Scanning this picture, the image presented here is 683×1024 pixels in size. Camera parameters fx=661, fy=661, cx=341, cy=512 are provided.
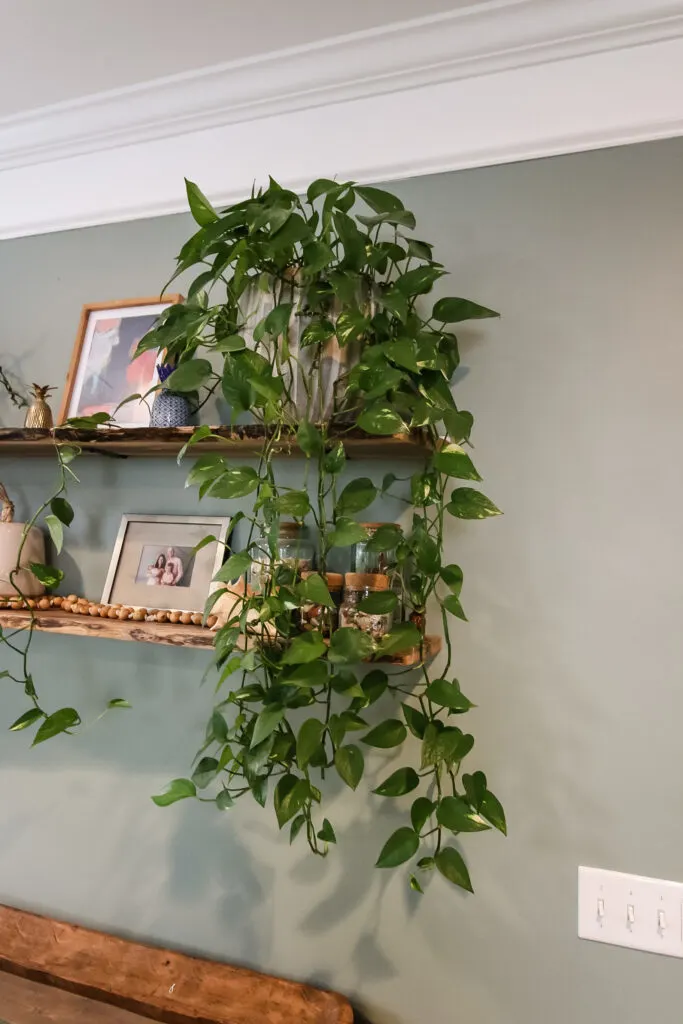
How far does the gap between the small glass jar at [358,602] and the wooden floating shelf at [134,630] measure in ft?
0.15

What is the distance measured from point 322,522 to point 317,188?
462mm

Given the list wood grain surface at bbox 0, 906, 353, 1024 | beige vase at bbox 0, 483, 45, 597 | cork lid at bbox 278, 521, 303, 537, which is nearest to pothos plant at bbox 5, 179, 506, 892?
cork lid at bbox 278, 521, 303, 537

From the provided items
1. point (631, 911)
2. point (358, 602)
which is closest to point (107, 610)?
point (358, 602)

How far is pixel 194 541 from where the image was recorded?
121 centimetres

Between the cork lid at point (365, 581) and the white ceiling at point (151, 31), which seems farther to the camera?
the white ceiling at point (151, 31)

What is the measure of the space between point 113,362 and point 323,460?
65 cm

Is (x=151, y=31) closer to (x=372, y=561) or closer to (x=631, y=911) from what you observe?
(x=372, y=561)

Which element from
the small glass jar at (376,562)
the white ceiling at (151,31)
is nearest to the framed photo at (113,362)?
the white ceiling at (151,31)

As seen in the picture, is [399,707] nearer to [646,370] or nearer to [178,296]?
[646,370]

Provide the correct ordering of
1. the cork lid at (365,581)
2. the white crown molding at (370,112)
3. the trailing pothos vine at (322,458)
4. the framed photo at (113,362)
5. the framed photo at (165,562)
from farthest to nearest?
the framed photo at (113,362) → the framed photo at (165,562) → the white crown molding at (370,112) → the cork lid at (365,581) → the trailing pothos vine at (322,458)

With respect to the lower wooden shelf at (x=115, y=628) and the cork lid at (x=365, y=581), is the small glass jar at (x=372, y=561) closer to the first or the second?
the cork lid at (x=365, y=581)

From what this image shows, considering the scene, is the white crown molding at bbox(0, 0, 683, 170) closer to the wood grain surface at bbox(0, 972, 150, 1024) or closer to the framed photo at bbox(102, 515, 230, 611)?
Answer: the framed photo at bbox(102, 515, 230, 611)

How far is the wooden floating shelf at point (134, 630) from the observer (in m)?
0.98

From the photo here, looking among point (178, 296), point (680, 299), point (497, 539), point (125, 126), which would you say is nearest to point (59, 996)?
point (497, 539)
